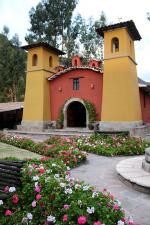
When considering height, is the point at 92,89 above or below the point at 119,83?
below

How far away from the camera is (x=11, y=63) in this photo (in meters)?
38.7

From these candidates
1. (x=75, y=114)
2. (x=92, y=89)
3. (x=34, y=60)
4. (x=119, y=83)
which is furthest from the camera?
(x=75, y=114)

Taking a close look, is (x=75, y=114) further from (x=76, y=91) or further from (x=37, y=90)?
(x=37, y=90)

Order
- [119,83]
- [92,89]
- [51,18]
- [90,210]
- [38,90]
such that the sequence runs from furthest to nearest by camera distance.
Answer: [51,18]
[38,90]
[92,89]
[119,83]
[90,210]

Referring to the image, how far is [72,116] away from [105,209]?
70.6 feet

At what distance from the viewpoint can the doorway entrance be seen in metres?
25.0

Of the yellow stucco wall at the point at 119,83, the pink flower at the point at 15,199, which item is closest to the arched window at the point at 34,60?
the yellow stucco wall at the point at 119,83

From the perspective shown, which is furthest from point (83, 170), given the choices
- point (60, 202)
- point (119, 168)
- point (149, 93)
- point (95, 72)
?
point (149, 93)

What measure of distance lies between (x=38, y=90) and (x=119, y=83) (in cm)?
749

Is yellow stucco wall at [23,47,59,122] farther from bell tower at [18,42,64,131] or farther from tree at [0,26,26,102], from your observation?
tree at [0,26,26,102]

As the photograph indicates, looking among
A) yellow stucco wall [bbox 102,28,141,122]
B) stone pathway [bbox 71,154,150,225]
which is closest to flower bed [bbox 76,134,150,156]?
stone pathway [bbox 71,154,150,225]

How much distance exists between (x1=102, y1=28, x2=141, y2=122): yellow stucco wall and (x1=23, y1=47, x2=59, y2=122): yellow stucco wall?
5.77 metres

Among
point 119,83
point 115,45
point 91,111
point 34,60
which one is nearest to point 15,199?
point 119,83

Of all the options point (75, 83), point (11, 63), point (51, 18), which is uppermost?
point (51, 18)
